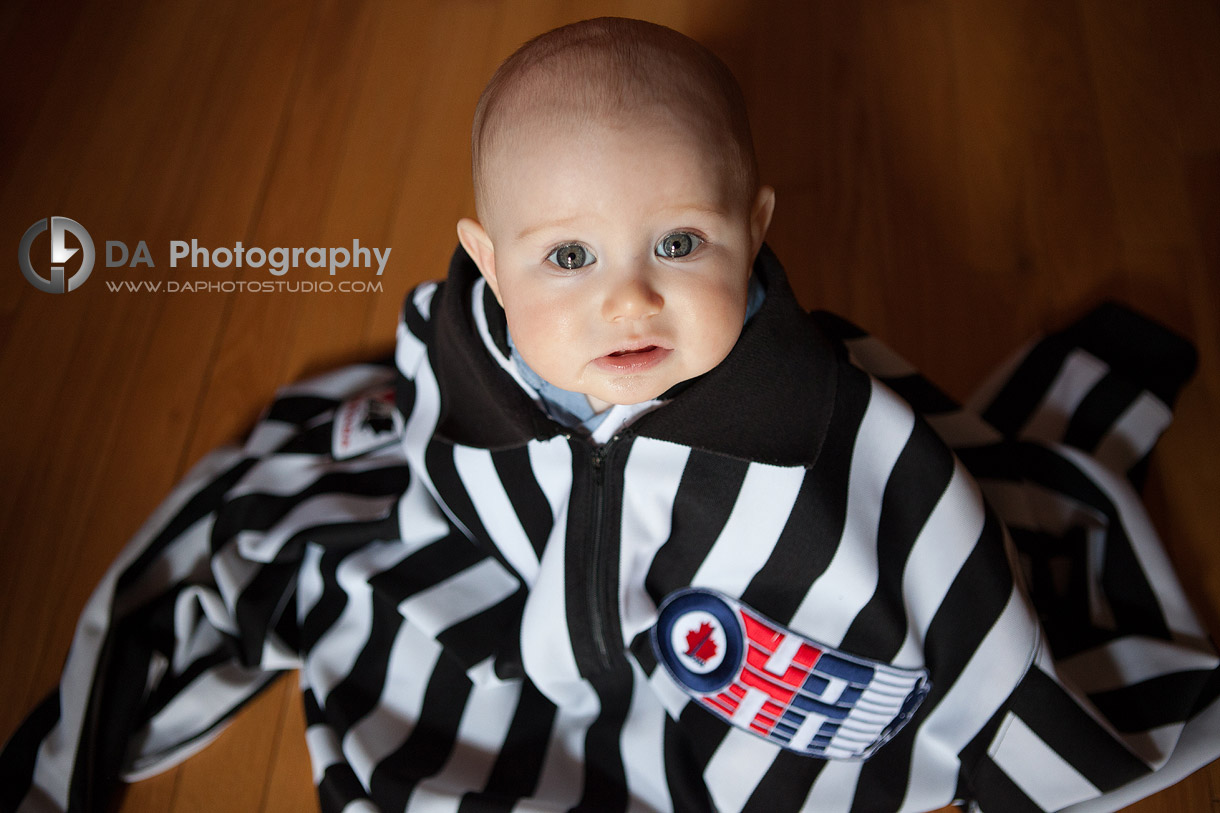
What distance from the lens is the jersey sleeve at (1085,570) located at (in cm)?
74

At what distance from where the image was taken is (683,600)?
759 mm

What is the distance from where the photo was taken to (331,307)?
3.94 feet

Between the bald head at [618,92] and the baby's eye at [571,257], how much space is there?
0.07 m

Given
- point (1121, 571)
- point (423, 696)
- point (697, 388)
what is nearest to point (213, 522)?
point (423, 696)

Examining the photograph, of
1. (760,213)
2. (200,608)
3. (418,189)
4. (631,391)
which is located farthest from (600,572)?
(418,189)

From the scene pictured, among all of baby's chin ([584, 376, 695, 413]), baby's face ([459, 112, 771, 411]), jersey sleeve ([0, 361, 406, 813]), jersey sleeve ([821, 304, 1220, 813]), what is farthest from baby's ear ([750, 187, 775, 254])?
jersey sleeve ([0, 361, 406, 813])

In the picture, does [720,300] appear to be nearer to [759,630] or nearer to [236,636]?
[759,630]

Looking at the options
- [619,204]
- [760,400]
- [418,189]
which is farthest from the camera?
[418,189]

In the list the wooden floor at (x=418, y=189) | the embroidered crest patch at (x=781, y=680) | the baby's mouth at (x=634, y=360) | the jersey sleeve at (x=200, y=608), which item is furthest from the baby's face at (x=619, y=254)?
the wooden floor at (x=418, y=189)

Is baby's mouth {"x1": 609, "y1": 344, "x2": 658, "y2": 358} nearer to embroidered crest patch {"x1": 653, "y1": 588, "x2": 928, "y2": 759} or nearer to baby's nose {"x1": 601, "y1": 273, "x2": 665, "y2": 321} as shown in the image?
baby's nose {"x1": 601, "y1": 273, "x2": 665, "y2": 321}

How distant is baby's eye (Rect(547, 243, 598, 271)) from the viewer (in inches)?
23.5

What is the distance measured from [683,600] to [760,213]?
32cm

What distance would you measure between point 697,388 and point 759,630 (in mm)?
211

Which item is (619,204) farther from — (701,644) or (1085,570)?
(1085,570)
